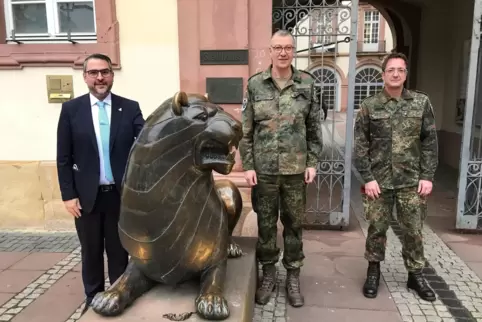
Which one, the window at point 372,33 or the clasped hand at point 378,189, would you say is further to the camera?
the window at point 372,33

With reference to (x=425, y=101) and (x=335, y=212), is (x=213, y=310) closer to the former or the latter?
(x=425, y=101)

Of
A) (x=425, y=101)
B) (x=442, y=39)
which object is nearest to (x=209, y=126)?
(x=425, y=101)

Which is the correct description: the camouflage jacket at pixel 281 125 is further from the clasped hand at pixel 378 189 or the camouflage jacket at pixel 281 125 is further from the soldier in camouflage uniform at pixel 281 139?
the clasped hand at pixel 378 189

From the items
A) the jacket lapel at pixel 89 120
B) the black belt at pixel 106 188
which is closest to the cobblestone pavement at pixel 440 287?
the black belt at pixel 106 188

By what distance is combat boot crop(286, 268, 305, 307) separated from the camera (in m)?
3.45

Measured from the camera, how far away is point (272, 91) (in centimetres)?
316

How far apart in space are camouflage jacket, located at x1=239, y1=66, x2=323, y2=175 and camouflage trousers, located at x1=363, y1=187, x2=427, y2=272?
2.44ft

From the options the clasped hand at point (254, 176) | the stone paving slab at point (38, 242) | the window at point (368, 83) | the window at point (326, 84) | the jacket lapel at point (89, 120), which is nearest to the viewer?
the jacket lapel at point (89, 120)

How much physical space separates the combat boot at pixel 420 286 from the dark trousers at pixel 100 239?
7.91 feet

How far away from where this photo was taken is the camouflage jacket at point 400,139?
335 cm

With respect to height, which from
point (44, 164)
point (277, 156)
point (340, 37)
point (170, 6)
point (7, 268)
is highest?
point (170, 6)

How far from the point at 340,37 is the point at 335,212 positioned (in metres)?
2.20

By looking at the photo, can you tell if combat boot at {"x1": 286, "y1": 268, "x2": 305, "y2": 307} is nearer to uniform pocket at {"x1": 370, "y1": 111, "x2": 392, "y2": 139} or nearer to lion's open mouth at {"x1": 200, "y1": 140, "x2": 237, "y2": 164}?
uniform pocket at {"x1": 370, "y1": 111, "x2": 392, "y2": 139}

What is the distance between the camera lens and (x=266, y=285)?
348 centimetres
